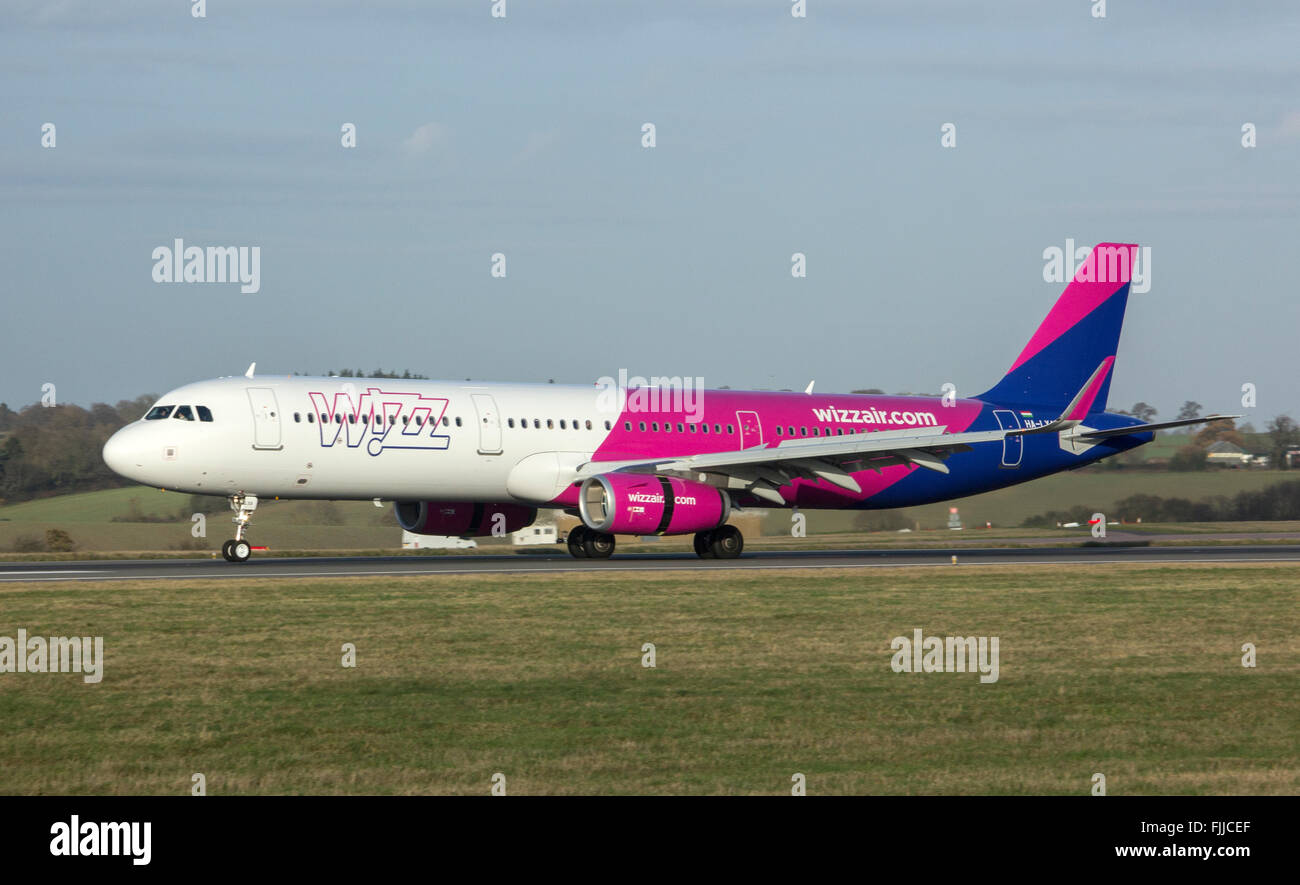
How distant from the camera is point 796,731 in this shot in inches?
500

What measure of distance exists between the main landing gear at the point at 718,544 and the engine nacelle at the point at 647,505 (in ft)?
6.28

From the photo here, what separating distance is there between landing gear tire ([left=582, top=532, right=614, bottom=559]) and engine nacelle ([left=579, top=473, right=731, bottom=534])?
1706 millimetres

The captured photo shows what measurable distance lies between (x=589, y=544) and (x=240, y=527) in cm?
838

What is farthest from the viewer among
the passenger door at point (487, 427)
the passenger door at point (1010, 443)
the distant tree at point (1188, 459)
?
the distant tree at point (1188, 459)

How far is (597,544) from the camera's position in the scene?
118ft

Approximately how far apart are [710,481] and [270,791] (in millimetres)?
25747

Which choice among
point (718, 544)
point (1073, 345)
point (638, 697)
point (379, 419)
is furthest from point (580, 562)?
point (638, 697)

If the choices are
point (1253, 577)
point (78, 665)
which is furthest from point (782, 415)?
point (78, 665)

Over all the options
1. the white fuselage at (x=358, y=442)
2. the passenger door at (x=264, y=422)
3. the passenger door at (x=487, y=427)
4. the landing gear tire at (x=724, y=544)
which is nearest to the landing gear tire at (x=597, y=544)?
the white fuselage at (x=358, y=442)

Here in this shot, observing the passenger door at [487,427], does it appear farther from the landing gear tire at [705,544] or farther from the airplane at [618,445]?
the landing gear tire at [705,544]

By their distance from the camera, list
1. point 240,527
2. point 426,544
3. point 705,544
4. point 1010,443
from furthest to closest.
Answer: point 426,544 < point 1010,443 < point 705,544 < point 240,527

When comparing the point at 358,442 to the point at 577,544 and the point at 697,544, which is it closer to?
the point at 577,544

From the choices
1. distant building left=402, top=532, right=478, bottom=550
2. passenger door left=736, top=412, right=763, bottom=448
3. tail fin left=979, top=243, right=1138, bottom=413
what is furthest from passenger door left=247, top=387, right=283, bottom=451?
tail fin left=979, top=243, right=1138, bottom=413

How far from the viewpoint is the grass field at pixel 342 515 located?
4559 centimetres
